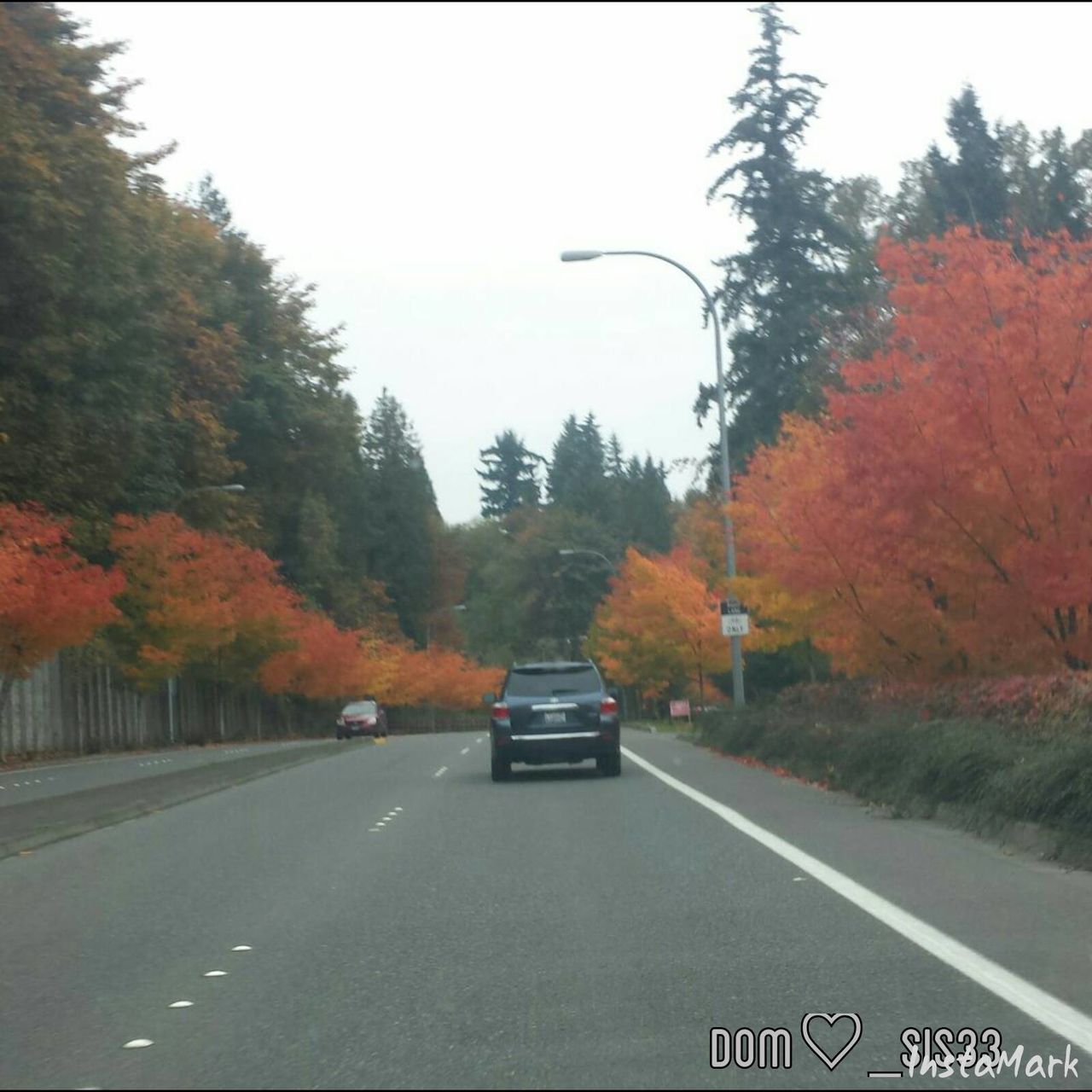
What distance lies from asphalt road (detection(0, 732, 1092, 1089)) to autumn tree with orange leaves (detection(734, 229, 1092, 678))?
5530 millimetres

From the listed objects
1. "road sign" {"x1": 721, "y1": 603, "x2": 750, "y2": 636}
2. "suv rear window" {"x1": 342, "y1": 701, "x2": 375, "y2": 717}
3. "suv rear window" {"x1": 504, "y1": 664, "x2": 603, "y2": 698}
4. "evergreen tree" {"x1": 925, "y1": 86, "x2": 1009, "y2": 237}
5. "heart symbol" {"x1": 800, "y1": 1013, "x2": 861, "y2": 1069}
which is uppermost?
"evergreen tree" {"x1": 925, "y1": 86, "x2": 1009, "y2": 237}

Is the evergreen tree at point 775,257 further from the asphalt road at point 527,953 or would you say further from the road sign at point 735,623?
the asphalt road at point 527,953

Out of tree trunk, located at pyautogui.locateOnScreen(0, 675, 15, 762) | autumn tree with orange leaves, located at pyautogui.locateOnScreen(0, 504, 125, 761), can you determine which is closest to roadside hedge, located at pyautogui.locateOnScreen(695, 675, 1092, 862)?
autumn tree with orange leaves, located at pyautogui.locateOnScreen(0, 504, 125, 761)

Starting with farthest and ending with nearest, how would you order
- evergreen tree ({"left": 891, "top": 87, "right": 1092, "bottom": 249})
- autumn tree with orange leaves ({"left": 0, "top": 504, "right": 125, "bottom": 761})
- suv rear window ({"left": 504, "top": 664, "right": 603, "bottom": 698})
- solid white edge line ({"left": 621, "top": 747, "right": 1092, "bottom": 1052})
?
1. evergreen tree ({"left": 891, "top": 87, "right": 1092, "bottom": 249})
2. autumn tree with orange leaves ({"left": 0, "top": 504, "right": 125, "bottom": 761})
3. suv rear window ({"left": 504, "top": 664, "right": 603, "bottom": 698})
4. solid white edge line ({"left": 621, "top": 747, "right": 1092, "bottom": 1052})

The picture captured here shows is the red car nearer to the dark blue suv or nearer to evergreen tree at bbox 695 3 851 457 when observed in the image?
evergreen tree at bbox 695 3 851 457

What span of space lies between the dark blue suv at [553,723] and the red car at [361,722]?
1451 inches

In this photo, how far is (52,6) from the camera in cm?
3834

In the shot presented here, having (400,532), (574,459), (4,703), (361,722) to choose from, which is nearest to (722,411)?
(4,703)

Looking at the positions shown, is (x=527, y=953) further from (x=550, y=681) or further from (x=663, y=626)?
(x=663, y=626)

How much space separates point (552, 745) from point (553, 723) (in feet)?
1.05

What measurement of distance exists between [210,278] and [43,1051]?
190ft

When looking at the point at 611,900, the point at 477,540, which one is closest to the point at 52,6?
the point at 611,900

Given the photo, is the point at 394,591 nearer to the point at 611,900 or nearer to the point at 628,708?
the point at 628,708

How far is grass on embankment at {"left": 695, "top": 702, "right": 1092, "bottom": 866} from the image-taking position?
39.8ft
